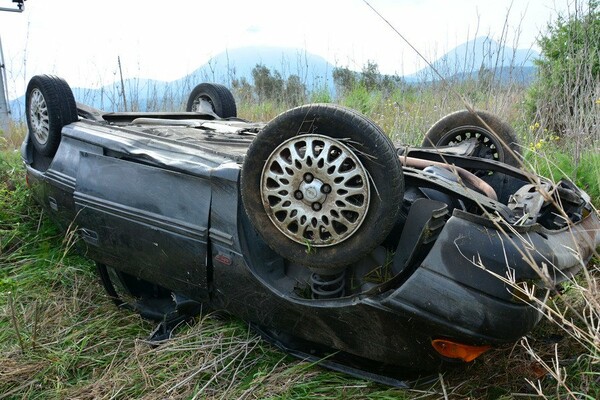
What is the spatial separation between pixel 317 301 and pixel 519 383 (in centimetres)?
93

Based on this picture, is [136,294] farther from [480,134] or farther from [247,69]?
[247,69]

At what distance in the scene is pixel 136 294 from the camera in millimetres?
3324

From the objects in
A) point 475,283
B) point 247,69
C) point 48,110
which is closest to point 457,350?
point 475,283

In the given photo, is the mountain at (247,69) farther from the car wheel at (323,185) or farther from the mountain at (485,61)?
the car wheel at (323,185)

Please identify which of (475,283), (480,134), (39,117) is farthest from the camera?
(39,117)

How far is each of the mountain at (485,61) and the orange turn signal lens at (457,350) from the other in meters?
3.56

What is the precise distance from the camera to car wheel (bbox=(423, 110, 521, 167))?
346cm

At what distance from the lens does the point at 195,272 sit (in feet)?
8.95

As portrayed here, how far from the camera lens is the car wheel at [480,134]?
3.46 meters

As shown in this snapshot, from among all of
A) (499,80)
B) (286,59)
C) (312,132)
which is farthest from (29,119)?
(286,59)

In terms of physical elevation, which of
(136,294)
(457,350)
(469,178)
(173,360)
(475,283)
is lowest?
(173,360)

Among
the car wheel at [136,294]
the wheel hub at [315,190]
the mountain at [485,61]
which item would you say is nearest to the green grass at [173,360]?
the car wheel at [136,294]

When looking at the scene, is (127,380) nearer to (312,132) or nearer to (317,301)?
(317,301)

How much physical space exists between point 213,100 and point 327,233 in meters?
3.11
